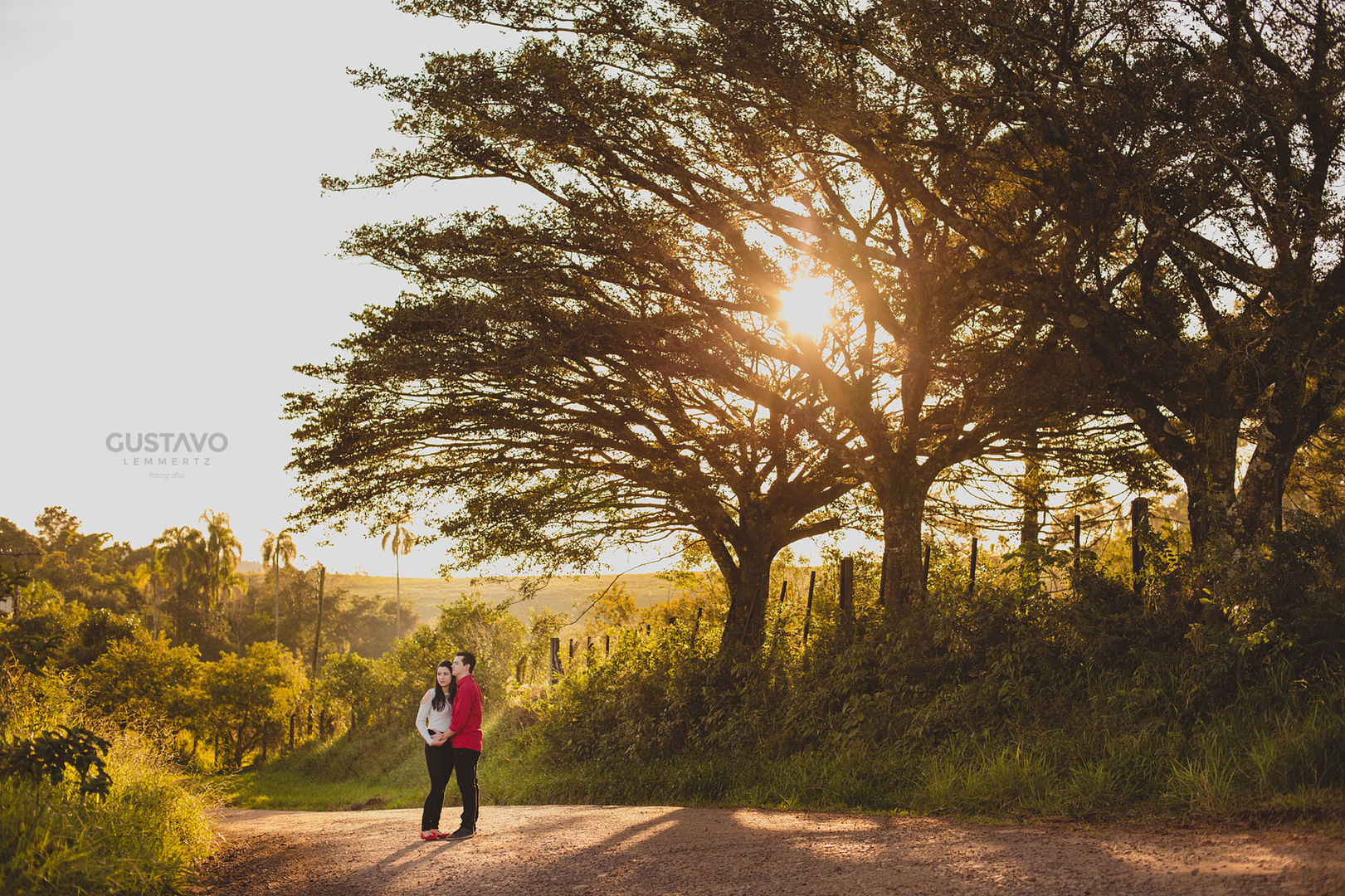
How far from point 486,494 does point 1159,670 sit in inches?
431

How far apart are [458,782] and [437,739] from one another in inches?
17.2

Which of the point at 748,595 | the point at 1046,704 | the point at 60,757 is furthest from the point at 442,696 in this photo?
the point at 748,595

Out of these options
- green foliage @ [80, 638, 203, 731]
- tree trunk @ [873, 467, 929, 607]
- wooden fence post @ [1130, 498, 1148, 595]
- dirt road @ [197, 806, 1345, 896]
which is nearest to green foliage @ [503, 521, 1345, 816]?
tree trunk @ [873, 467, 929, 607]

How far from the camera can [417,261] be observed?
12703mm

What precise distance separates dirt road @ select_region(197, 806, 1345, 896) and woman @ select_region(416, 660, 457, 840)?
11.4 inches

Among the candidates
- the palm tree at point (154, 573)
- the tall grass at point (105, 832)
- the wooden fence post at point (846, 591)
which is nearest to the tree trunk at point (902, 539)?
the wooden fence post at point (846, 591)

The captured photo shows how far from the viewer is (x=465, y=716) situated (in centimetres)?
826

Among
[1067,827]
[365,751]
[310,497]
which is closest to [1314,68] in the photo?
[1067,827]

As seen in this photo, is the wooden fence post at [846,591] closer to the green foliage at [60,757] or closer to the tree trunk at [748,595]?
the tree trunk at [748,595]

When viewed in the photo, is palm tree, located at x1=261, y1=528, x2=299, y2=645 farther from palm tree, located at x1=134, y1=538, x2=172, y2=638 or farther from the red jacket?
the red jacket

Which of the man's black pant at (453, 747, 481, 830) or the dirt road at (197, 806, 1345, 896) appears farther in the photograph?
the man's black pant at (453, 747, 481, 830)

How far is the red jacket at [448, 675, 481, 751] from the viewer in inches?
324

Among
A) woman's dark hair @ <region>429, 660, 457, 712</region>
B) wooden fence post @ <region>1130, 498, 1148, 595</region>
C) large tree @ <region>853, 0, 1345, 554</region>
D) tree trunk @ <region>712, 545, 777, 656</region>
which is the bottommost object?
woman's dark hair @ <region>429, 660, 457, 712</region>

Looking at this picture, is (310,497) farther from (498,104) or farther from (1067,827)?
(1067,827)
